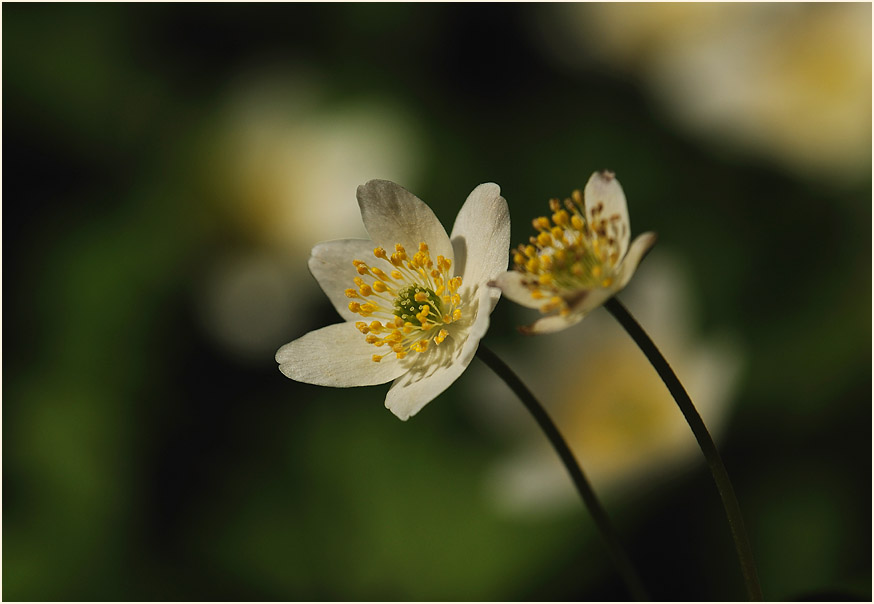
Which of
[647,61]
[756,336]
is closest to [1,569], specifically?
[756,336]

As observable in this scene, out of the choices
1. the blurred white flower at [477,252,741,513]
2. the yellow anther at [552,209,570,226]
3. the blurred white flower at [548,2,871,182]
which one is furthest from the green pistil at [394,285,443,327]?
the blurred white flower at [548,2,871,182]

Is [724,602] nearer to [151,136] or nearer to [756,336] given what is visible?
[756,336]

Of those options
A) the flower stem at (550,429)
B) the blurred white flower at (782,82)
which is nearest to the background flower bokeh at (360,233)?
the blurred white flower at (782,82)

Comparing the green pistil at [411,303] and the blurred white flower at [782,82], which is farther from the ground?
the blurred white flower at [782,82]

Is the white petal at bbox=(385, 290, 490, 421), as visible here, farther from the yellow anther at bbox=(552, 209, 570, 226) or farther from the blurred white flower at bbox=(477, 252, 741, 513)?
the blurred white flower at bbox=(477, 252, 741, 513)

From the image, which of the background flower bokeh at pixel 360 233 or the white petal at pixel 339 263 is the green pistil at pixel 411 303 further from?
the background flower bokeh at pixel 360 233

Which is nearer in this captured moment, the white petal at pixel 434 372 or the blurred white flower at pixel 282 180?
the white petal at pixel 434 372

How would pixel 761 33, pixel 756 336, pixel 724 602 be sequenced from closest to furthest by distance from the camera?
pixel 724 602, pixel 756 336, pixel 761 33
